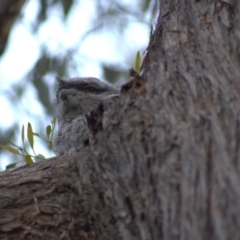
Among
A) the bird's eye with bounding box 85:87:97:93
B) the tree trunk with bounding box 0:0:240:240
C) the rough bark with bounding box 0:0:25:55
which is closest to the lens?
the tree trunk with bounding box 0:0:240:240

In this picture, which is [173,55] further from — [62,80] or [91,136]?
[62,80]

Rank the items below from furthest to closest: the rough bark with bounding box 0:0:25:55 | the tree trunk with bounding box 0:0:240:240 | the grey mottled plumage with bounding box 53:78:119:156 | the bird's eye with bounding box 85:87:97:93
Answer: the bird's eye with bounding box 85:87:97:93 < the grey mottled plumage with bounding box 53:78:119:156 < the rough bark with bounding box 0:0:25:55 < the tree trunk with bounding box 0:0:240:240

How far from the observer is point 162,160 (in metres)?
1.84

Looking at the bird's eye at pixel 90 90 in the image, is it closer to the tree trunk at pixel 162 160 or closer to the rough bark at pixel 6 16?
the rough bark at pixel 6 16

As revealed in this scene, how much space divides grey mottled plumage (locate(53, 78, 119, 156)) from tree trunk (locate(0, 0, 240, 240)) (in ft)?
2.76

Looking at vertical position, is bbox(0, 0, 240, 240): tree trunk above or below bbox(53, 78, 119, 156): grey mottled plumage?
below

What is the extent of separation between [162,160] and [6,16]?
1417 mm

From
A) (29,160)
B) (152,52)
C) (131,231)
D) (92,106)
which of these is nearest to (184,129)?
(131,231)

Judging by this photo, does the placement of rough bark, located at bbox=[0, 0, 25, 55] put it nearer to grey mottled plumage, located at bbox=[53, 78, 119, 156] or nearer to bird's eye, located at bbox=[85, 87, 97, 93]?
grey mottled plumage, located at bbox=[53, 78, 119, 156]

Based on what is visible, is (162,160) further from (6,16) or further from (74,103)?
(74,103)

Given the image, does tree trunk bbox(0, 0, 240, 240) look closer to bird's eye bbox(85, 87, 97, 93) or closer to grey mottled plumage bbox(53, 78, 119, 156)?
grey mottled plumage bbox(53, 78, 119, 156)

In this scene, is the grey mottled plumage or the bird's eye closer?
the grey mottled plumage

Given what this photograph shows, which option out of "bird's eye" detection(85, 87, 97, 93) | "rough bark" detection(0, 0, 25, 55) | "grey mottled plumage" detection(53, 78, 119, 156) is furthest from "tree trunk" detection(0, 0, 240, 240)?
"bird's eye" detection(85, 87, 97, 93)

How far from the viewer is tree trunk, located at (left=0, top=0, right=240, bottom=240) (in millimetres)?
1666
